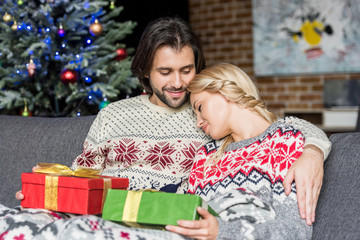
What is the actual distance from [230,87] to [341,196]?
1.63 feet

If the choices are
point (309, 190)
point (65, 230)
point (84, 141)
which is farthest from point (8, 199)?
point (309, 190)

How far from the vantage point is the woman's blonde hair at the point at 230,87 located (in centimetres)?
162

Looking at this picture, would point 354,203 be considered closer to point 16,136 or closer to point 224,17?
point 16,136

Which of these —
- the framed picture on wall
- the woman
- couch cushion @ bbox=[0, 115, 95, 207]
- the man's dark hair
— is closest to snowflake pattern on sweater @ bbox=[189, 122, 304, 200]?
the woman

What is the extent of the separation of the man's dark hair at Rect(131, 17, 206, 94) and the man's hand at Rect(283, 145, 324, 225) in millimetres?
671

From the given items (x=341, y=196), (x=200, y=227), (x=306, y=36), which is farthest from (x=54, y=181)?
(x=306, y=36)

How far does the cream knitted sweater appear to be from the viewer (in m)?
1.84

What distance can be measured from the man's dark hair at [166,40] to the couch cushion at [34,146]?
0.42 meters

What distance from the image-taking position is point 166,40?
1.83 metres

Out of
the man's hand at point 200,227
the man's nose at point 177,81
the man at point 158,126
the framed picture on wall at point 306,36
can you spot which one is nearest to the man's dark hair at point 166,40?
the man at point 158,126

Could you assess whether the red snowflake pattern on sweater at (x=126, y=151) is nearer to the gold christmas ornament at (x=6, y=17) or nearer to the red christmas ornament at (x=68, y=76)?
the red christmas ornament at (x=68, y=76)

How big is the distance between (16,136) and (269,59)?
11.6ft

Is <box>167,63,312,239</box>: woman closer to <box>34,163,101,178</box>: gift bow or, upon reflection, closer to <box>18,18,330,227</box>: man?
<box>18,18,330,227</box>: man

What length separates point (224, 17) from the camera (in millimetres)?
5551
